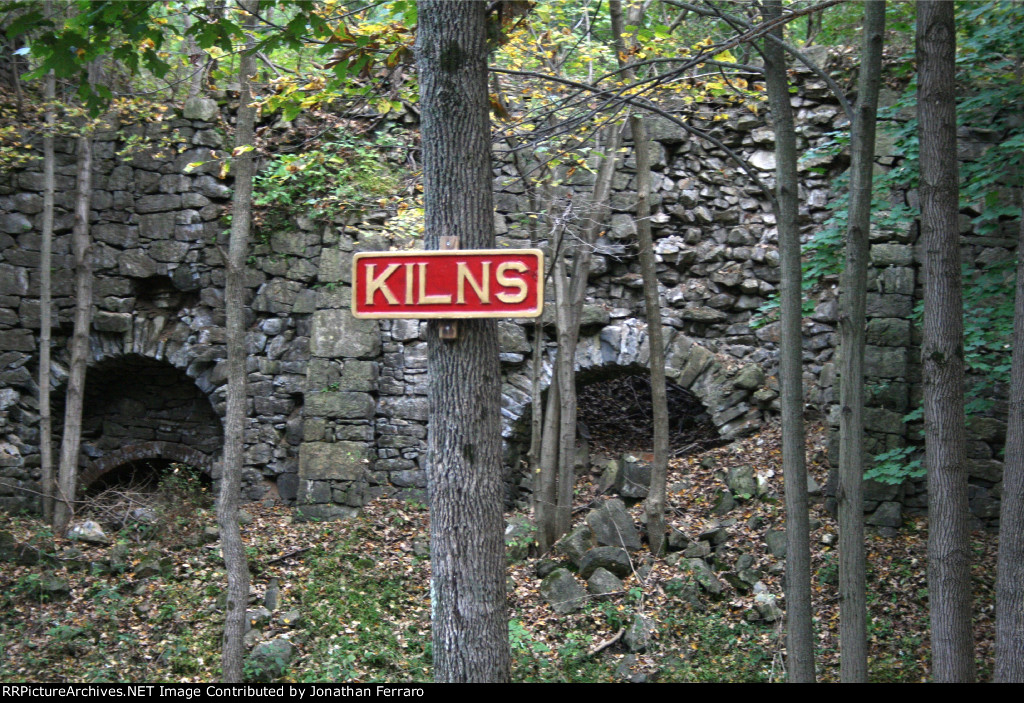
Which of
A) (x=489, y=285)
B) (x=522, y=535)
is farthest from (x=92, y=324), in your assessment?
(x=489, y=285)

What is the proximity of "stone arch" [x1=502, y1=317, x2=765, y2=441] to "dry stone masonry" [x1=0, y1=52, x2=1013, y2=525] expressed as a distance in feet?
0.05

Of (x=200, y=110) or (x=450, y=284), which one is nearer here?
(x=450, y=284)

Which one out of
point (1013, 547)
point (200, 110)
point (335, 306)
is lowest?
point (1013, 547)

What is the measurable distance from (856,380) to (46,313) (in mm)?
8442

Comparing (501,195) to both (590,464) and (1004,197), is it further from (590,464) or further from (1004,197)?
(1004,197)

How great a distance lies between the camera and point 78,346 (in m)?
8.75

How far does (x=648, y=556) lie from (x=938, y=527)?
3073mm

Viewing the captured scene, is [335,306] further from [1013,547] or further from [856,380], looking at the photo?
[1013,547]

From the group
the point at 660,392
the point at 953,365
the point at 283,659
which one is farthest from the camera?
the point at 660,392

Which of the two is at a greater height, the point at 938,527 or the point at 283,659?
the point at 938,527

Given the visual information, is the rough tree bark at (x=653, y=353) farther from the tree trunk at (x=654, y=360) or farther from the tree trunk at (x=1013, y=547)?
the tree trunk at (x=1013, y=547)

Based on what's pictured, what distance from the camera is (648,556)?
24.7 feet

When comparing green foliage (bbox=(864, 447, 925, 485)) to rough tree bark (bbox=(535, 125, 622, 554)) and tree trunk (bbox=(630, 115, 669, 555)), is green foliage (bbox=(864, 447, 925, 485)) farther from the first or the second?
rough tree bark (bbox=(535, 125, 622, 554))

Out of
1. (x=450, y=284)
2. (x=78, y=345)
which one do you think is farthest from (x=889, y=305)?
(x=78, y=345)
